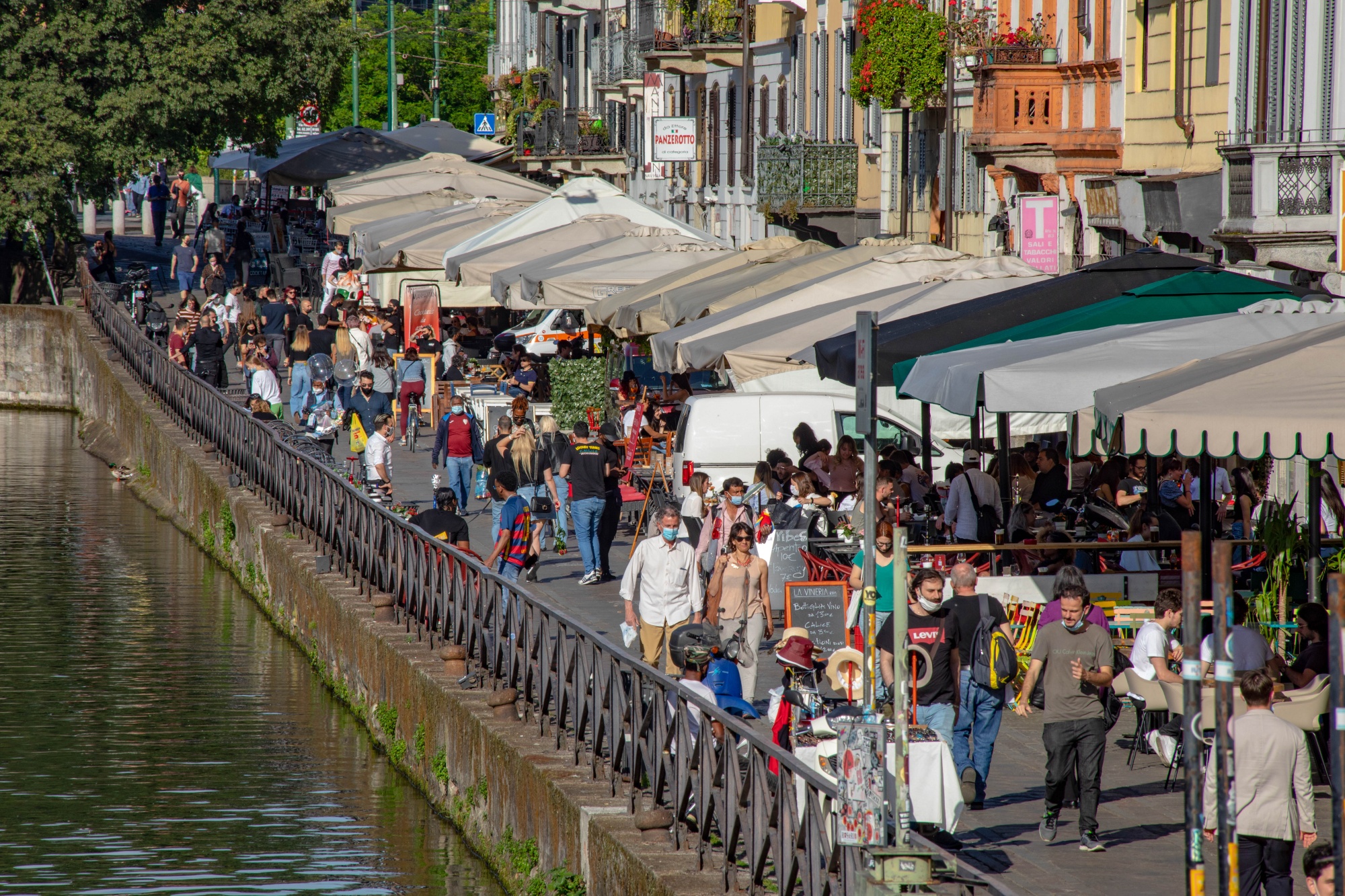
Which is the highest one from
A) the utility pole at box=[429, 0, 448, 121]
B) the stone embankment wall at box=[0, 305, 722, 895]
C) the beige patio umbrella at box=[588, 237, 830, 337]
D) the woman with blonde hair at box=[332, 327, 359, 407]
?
the utility pole at box=[429, 0, 448, 121]

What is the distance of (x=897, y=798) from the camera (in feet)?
22.4

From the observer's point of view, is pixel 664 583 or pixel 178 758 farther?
pixel 178 758

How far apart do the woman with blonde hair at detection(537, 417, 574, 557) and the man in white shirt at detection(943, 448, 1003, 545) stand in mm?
4393

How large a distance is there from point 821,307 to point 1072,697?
316 inches

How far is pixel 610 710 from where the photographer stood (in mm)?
10312

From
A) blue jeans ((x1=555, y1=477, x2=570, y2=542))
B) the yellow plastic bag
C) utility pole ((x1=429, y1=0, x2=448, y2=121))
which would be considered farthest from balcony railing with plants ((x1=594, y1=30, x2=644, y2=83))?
utility pole ((x1=429, y1=0, x2=448, y2=121))

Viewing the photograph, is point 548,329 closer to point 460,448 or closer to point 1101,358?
point 460,448

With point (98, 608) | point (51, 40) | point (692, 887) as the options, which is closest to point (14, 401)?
point (51, 40)

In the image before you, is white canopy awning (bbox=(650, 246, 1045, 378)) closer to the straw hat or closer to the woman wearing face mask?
the woman wearing face mask

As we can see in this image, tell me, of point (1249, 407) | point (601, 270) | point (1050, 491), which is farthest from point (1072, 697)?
point (601, 270)

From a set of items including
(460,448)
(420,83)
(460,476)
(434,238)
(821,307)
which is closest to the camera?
(821,307)

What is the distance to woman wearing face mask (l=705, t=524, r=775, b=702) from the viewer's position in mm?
13508

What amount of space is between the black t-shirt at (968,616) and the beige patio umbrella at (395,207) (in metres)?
27.5

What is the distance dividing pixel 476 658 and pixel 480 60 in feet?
278
